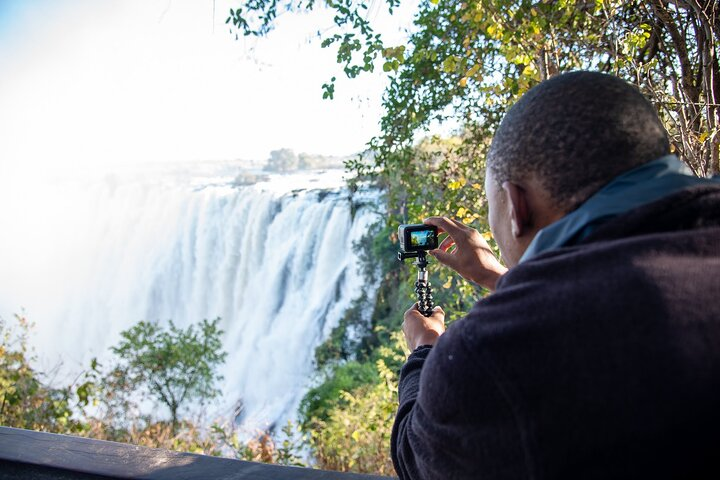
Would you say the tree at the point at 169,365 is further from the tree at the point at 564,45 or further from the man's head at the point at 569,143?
the man's head at the point at 569,143

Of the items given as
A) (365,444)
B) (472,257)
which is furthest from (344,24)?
(365,444)

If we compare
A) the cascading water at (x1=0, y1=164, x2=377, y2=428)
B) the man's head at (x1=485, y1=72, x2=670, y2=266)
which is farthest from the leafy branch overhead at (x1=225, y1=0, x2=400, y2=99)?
the cascading water at (x1=0, y1=164, x2=377, y2=428)

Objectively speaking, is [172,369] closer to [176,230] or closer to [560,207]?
[560,207]

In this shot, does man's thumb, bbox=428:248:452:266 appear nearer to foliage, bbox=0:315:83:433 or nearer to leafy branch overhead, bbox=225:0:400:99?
leafy branch overhead, bbox=225:0:400:99

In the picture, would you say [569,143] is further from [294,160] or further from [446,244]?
[294,160]

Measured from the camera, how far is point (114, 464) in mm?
1137

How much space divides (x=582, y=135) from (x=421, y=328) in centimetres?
45

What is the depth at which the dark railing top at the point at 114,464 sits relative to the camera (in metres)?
1.09

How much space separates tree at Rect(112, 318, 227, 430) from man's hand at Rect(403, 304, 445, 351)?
6.86 metres

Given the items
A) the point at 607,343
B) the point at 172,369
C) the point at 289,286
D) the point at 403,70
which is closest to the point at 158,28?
the point at 403,70

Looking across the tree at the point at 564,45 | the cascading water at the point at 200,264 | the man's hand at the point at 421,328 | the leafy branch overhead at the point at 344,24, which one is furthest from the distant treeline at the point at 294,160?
the man's hand at the point at 421,328

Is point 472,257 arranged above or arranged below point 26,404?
above

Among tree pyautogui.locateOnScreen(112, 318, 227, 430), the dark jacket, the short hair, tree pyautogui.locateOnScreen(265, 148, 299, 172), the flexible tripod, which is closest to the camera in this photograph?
the dark jacket

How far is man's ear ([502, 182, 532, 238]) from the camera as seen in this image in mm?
712
